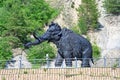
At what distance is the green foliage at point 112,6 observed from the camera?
32156mm

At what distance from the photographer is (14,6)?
103 ft

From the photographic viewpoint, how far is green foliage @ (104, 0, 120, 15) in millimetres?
32156

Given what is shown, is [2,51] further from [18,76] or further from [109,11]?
[18,76]

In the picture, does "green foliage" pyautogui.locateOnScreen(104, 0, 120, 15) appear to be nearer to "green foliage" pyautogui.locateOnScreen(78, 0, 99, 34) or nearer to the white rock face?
the white rock face

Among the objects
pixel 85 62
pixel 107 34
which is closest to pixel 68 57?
pixel 85 62

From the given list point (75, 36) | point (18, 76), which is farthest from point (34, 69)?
point (75, 36)

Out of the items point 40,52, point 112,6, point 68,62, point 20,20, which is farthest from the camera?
point 112,6

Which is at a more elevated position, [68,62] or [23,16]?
[68,62]

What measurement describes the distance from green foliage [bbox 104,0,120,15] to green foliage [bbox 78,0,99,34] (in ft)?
3.56

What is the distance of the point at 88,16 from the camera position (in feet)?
103

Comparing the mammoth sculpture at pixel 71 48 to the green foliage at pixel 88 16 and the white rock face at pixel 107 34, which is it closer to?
the white rock face at pixel 107 34

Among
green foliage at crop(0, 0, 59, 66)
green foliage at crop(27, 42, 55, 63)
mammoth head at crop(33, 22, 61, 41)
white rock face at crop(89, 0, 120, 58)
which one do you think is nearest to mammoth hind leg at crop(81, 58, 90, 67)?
mammoth head at crop(33, 22, 61, 41)

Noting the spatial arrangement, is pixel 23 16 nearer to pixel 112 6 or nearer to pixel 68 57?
pixel 112 6

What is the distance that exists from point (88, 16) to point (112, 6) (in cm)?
220
